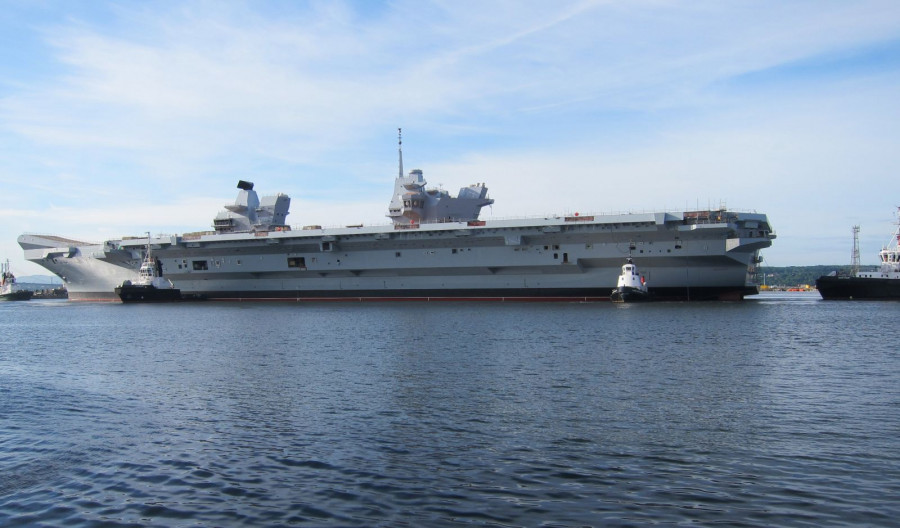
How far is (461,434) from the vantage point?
30.8 ft

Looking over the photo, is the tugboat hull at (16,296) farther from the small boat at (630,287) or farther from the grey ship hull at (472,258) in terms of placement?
the small boat at (630,287)

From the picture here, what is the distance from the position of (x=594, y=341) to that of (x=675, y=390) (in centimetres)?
707

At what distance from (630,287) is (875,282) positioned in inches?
670

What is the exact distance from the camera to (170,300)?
48.2 metres

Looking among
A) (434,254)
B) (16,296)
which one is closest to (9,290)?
(16,296)

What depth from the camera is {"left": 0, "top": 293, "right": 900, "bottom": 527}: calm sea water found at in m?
6.71

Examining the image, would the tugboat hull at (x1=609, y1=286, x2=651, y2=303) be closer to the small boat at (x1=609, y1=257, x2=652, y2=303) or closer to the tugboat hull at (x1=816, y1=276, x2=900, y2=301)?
the small boat at (x1=609, y1=257, x2=652, y2=303)

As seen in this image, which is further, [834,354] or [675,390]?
[834,354]

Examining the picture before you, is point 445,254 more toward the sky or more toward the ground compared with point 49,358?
more toward the sky

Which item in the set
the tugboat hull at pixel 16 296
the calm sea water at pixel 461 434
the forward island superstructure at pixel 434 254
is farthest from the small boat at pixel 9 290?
the calm sea water at pixel 461 434

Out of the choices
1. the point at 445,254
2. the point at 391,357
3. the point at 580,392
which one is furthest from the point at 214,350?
the point at 445,254

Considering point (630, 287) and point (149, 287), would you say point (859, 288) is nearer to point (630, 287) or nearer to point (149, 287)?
point (630, 287)

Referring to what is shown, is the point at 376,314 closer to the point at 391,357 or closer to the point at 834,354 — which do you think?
the point at 391,357

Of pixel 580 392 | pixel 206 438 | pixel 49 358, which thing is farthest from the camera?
pixel 49 358
